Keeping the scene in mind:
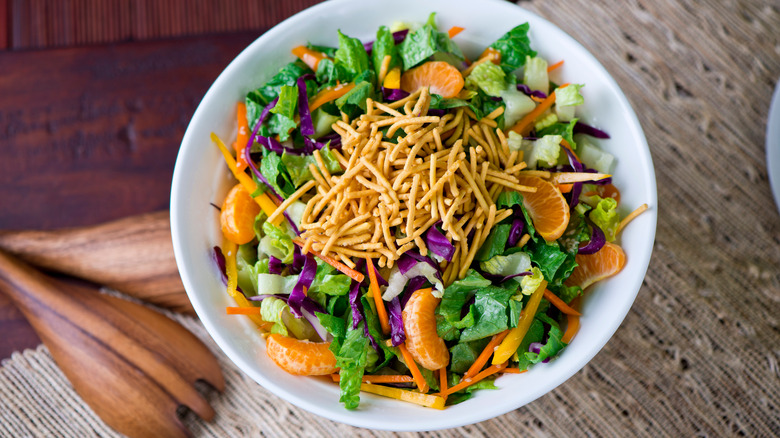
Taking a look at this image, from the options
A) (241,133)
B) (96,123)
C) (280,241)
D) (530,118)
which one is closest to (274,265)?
(280,241)

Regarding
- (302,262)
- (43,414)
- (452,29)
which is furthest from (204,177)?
(43,414)

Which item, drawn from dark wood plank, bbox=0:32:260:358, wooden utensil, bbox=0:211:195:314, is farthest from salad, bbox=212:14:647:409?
dark wood plank, bbox=0:32:260:358

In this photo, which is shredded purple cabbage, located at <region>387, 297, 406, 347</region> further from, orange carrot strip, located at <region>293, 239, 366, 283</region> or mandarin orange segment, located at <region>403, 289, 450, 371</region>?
orange carrot strip, located at <region>293, 239, 366, 283</region>

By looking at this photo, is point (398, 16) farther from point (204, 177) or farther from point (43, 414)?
point (43, 414)

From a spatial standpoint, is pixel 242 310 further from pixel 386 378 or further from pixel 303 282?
pixel 386 378

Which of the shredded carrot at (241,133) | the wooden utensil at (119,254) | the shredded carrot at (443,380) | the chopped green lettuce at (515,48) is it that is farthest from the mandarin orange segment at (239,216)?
the chopped green lettuce at (515,48)

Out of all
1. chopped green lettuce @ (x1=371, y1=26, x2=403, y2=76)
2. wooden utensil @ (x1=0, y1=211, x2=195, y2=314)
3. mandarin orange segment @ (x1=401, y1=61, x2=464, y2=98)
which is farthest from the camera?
wooden utensil @ (x1=0, y1=211, x2=195, y2=314)
